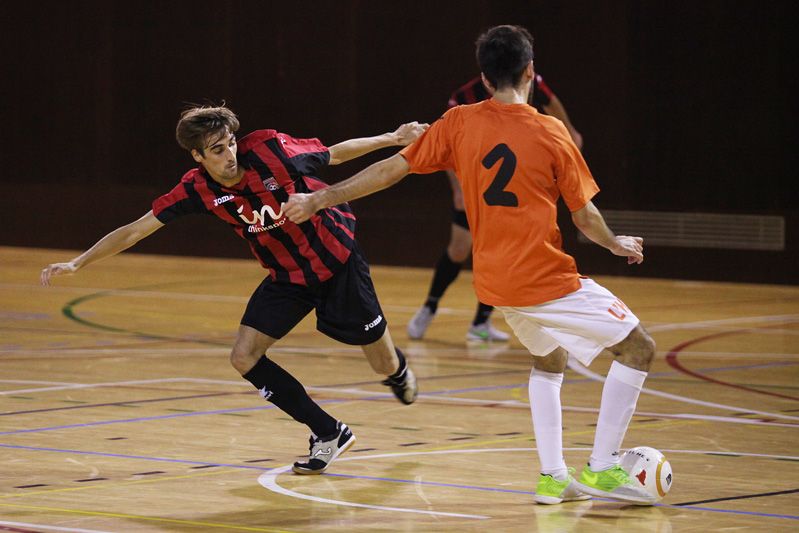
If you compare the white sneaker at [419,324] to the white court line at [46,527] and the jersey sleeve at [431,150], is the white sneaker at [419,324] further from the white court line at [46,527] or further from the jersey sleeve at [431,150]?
the white court line at [46,527]

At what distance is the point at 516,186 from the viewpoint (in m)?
4.59

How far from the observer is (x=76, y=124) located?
15.5m

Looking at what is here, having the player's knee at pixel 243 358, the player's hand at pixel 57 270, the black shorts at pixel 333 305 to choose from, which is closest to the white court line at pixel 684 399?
the black shorts at pixel 333 305

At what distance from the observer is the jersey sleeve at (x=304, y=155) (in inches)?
219

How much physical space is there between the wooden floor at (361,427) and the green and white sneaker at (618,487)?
0.16ft

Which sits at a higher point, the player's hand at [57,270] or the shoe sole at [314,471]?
the player's hand at [57,270]

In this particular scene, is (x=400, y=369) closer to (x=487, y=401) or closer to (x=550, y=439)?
(x=487, y=401)

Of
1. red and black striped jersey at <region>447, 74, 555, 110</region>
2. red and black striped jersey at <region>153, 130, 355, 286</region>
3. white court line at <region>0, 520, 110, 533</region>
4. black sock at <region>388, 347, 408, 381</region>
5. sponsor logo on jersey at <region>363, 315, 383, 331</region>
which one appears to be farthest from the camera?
red and black striped jersey at <region>447, 74, 555, 110</region>

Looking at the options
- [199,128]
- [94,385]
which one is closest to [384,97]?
[94,385]

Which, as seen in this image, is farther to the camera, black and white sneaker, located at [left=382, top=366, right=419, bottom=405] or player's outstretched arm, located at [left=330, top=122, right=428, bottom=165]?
black and white sneaker, located at [left=382, top=366, right=419, bottom=405]

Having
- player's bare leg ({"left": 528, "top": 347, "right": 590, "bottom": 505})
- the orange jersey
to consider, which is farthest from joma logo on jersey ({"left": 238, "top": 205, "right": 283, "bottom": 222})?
player's bare leg ({"left": 528, "top": 347, "right": 590, "bottom": 505})

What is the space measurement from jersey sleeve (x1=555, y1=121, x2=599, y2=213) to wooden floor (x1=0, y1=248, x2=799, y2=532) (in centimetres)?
103

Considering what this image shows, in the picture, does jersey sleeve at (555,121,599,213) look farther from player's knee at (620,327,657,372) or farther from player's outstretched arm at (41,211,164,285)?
player's outstretched arm at (41,211,164,285)

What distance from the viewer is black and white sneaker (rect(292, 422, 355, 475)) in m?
5.37
